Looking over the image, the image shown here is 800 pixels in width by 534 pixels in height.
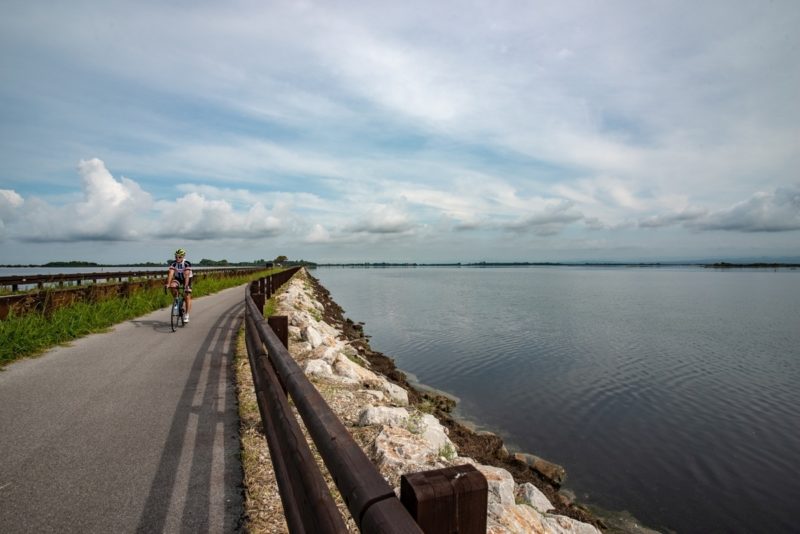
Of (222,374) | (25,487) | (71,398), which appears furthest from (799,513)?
(71,398)

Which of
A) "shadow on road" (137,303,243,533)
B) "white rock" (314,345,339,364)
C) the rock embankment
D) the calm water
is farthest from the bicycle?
the calm water

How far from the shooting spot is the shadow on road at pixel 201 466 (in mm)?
3607

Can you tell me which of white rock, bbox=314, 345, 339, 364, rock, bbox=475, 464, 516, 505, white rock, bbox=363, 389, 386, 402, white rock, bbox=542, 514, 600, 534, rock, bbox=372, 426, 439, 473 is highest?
white rock, bbox=314, 345, 339, 364

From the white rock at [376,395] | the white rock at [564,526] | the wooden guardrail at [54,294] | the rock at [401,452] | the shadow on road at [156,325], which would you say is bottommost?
the white rock at [564,526]

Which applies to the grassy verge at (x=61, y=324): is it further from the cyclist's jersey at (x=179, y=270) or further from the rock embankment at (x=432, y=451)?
the rock embankment at (x=432, y=451)

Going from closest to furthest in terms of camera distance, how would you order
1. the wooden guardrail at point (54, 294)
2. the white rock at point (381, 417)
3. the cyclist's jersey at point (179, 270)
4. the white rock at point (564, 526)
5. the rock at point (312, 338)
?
the white rock at point (564, 526) → the white rock at point (381, 417) → the wooden guardrail at point (54, 294) → the rock at point (312, 338) → the cyclist's jersey at point (179, 270)

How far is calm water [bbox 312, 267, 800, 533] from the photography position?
8.76 metres

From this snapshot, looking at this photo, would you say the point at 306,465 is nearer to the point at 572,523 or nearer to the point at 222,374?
the point at 572,523

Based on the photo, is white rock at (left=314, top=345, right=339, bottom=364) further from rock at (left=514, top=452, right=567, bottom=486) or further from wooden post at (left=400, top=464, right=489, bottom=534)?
wooden post at (left=400, top=464, right=489, bottom=534)

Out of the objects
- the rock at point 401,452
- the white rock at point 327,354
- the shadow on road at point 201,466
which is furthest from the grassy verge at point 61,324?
the rock at point 401,452

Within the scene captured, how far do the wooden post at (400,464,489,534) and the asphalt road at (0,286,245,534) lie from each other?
2647 millimetres

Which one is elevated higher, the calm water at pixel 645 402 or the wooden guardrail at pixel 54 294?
the wooden guardrail at pixel 54 294

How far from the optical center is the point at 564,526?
5.59 metres

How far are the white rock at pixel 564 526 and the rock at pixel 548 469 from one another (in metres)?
3.18
